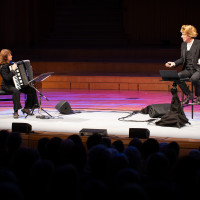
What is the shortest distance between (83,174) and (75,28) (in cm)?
867

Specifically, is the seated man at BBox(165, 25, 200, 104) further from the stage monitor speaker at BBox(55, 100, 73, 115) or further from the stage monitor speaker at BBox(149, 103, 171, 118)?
the stage monitor speaker at BBox(55, 100, 73, 115)

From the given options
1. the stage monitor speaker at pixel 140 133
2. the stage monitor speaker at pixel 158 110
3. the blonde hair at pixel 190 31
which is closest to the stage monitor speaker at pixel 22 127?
the stage monitor speaker at pixel 140 133

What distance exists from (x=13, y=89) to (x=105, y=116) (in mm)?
1257

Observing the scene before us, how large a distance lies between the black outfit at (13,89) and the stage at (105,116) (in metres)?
0.17

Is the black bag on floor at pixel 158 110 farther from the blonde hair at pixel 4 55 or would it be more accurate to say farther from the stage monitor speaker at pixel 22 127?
the blonde hair at pixel 4 55

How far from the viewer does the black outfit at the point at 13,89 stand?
4.93 metres

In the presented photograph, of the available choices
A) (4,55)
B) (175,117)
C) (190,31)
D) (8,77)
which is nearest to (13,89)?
(8,77)

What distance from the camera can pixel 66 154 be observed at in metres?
2.40

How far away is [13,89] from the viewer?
16.4 ft

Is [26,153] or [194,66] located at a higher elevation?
[194,66]

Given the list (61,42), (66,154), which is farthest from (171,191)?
(61,42)

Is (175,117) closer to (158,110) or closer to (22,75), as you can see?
(158,110)

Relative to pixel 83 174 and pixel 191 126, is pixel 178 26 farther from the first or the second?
pixel 83 174

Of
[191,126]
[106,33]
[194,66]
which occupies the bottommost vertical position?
[191,126]
